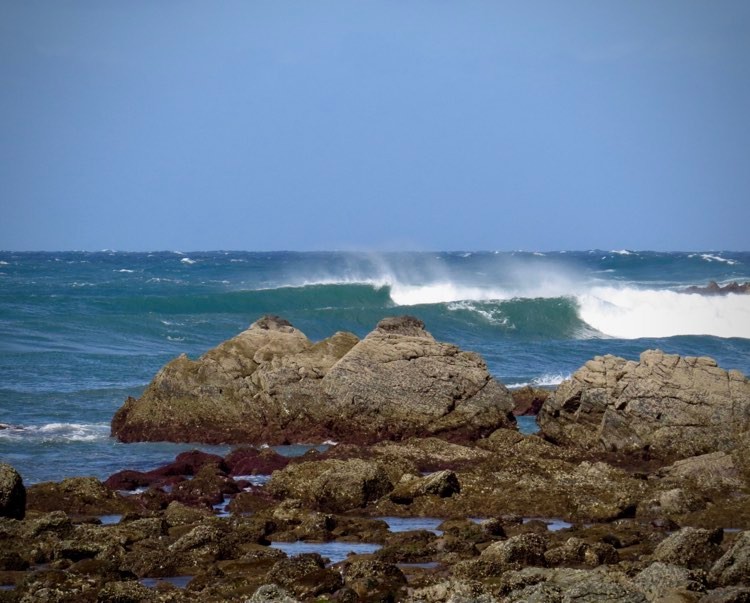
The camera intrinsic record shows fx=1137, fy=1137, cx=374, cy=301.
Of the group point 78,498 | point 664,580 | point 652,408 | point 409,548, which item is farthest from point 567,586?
point 652,408

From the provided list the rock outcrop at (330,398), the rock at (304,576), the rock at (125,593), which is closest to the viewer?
the rock at (125,593)

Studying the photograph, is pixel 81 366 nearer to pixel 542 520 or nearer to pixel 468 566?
pixel 542 520

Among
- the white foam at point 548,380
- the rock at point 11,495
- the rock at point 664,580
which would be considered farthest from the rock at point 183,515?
the white foam at point 548,380

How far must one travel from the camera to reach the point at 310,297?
58.7 metres

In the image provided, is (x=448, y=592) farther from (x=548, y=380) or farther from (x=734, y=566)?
(x=548, y=380)

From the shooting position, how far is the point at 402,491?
50.6 feet

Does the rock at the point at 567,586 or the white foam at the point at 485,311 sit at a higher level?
the white foam at the point at 485,311

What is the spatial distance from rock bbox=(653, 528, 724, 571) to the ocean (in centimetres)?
970

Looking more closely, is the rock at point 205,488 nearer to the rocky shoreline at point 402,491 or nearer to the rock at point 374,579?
the rocky shoreline at point 402,491

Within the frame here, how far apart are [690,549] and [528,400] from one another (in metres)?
13.4

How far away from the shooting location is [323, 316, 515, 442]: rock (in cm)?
2092

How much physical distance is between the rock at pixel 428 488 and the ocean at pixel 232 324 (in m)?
5.45

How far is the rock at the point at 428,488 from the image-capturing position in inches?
605

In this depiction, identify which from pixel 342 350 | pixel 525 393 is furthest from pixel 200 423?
pixel 525 393
